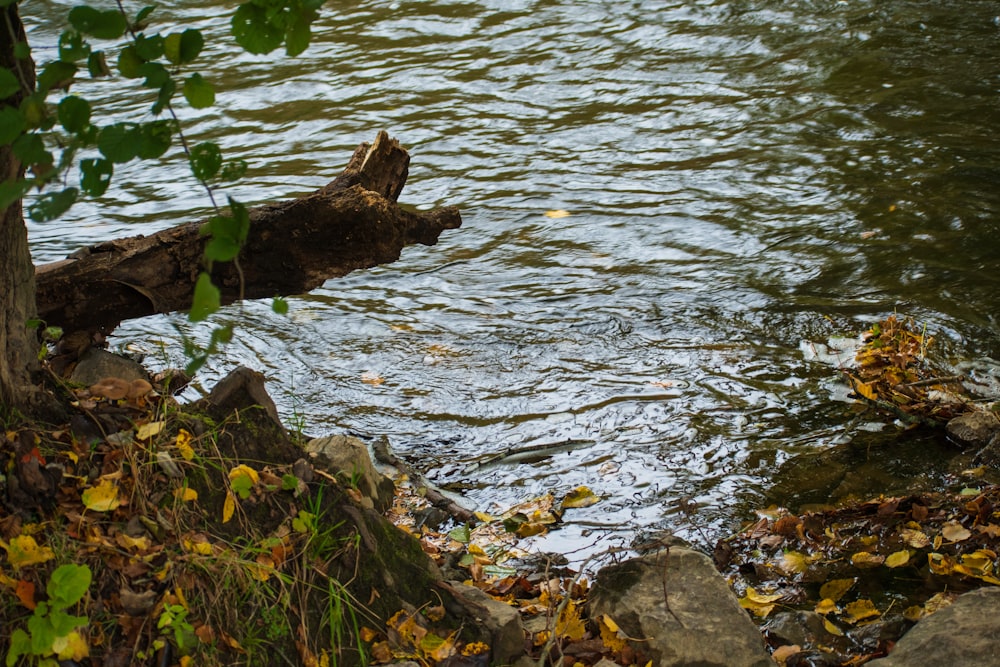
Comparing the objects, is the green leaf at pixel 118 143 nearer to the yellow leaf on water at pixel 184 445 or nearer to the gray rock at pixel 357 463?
the yellow leaf on water at pixel 184 445

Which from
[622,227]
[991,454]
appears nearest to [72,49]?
[991,454]

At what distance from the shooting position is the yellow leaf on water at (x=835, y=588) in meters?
3.33

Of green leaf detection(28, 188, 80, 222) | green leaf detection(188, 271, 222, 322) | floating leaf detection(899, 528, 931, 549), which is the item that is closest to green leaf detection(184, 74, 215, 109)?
green leaf detection(28, 188, 80, 222)

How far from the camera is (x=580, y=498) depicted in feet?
12.9

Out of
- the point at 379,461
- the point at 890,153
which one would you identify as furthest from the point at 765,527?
the point at 890,153

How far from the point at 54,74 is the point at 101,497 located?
129 centimetres

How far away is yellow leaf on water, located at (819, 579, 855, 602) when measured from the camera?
10.9 ft

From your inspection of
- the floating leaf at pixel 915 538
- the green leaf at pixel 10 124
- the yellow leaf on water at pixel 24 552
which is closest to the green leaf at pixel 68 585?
the yellow leaf on water at pixel 24 552

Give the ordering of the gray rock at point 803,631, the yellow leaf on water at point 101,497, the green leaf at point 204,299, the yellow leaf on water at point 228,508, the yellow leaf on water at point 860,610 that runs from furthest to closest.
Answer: the yellow leaf on water at point 860,610, the gray rock at point 803,631, the yellow leaf on water at point 228,508, the yellow leaf on water at point 101,497, the green leaf at point 204,299

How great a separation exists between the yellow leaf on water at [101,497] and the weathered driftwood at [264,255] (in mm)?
1038

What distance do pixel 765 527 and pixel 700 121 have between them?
481 cm

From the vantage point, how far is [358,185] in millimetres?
3727

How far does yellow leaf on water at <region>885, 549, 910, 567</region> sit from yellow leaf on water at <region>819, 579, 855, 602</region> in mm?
166

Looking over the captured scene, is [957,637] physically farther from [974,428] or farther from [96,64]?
[96,64]
